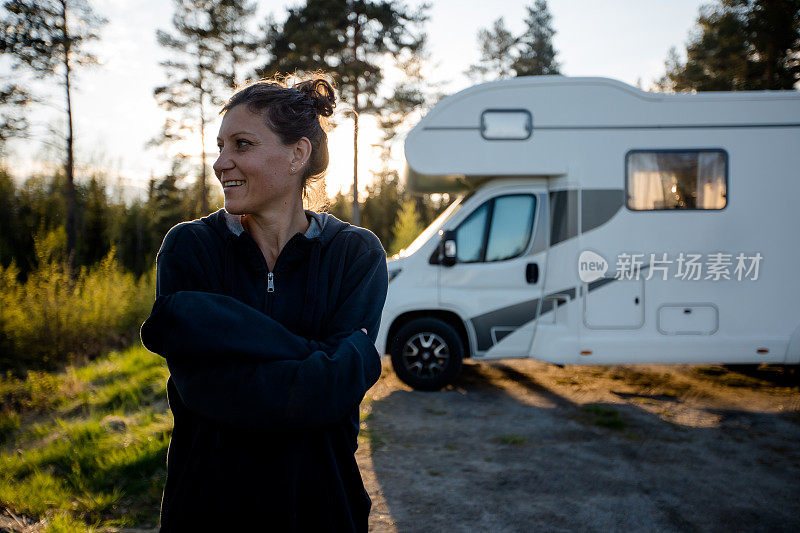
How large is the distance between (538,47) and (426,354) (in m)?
30.2

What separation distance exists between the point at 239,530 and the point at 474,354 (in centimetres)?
526

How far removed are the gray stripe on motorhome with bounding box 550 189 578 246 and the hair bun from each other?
4.93 metres

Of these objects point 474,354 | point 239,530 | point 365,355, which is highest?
point 365,355

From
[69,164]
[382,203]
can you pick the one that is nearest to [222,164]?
[69,164]

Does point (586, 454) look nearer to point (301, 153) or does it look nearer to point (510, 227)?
point (510, 227)

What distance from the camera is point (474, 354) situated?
21.7 ft

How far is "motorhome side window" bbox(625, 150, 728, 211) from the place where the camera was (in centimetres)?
633

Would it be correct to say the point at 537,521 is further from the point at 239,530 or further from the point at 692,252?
the point at 692,252

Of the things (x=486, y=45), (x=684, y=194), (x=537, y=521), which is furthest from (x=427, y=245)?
(x=486, y=45)

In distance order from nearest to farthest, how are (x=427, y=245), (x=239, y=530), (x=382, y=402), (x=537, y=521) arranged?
(x=239, y=530)
(x=537, y=521)
(x=382, y=402)
(x=427, y=245)

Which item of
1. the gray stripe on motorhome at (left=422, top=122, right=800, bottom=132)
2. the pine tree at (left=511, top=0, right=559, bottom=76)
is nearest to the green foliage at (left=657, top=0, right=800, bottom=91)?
the pine tree at (left=511, top=0, right=559, bottom=76)

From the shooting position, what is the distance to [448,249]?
654 cm

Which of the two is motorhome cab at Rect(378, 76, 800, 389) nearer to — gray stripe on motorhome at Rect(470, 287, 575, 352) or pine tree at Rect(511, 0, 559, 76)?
gray stripe on motorhome at Rect(470, 287, 575, 352)

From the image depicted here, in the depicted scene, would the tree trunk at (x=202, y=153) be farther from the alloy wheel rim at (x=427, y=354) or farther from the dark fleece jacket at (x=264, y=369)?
the dark fleece jacket at (x=264, y=369)
